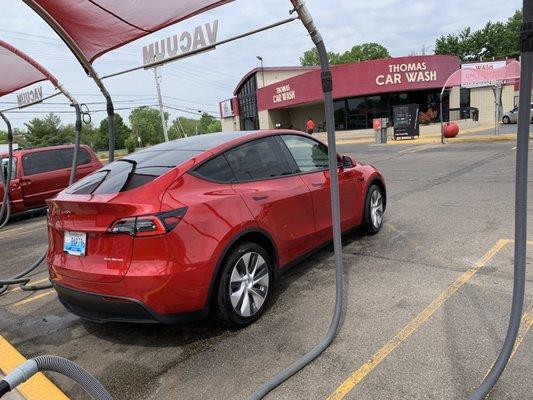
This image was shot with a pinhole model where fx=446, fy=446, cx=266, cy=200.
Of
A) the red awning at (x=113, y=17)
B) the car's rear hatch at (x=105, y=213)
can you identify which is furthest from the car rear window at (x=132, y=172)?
the red awning at (x=113, y=17)

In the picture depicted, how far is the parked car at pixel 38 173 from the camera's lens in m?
10.4

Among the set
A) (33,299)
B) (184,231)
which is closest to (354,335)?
(184,231)

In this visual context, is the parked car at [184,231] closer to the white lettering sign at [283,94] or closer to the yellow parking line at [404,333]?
the yellow parking line at [404,333]

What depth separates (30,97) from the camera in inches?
262

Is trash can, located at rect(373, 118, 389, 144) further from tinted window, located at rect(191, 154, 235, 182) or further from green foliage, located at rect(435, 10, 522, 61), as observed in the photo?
green foliage, located at rect(435, 10, 522, 61)

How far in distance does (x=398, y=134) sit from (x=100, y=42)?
2244 cm

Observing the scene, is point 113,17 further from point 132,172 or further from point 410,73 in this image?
point 410,73

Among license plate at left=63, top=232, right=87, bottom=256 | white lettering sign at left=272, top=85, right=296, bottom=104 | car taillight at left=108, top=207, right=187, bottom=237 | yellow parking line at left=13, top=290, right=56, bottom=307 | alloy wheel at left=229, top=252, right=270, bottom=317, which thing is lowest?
yellow parking line at left=13, top=290, right=56, bottom=307

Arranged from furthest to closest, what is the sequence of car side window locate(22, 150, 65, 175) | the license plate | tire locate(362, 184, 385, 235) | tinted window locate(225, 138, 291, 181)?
car side window locate(22, 150, 65, 175)
tire locate(362, 184, 385, 235)
tinted window locate(225, 138, 291, 181)
the license plate

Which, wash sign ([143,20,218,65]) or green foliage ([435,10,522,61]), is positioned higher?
green foliage ([435,10,522,61])

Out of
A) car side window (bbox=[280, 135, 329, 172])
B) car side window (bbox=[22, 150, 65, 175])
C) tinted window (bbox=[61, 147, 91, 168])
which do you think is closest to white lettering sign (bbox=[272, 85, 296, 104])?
tinted window (bbox=[61, 147, 91, 168])

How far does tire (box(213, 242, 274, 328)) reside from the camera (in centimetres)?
346

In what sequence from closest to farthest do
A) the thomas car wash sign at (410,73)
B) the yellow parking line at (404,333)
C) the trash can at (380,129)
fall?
the yellow parking line at (404,333) < the trash can at (380,129) < the thomas car wash sign at (410,73)

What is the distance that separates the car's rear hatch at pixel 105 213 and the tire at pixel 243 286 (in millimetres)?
742
